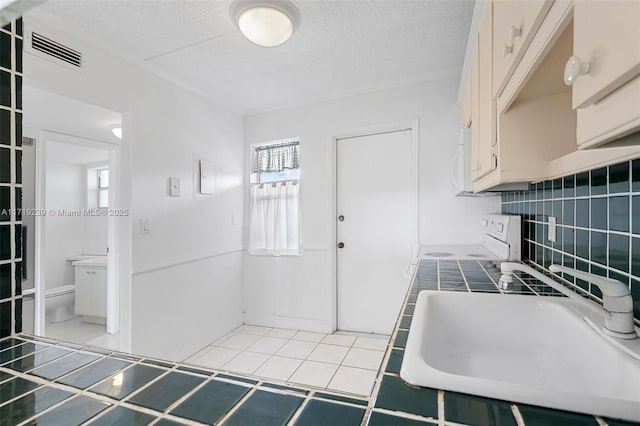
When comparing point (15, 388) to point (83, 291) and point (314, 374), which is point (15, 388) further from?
point (83, 291)

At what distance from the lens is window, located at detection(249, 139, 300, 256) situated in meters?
Result: 3.32

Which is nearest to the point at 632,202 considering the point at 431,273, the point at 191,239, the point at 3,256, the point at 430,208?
Answer: the point at 431,273

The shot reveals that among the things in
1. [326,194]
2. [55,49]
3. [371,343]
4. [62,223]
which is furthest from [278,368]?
[62,223]

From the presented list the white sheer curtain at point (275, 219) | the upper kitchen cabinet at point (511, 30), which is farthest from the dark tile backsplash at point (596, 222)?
the white sheer curtain at point (275, 219)

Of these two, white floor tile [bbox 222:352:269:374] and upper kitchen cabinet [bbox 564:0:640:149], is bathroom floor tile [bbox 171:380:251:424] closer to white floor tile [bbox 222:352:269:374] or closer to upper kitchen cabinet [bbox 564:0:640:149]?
upper kitchen cabinet [bbox 564:0:640:149]

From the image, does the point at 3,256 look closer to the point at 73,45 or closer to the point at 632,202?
the point at 632,202

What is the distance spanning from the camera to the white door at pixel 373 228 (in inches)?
116

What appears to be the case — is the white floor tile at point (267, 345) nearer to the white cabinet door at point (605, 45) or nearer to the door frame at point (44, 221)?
the door frame at point (44, 221)

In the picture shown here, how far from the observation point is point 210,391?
1.55 feet

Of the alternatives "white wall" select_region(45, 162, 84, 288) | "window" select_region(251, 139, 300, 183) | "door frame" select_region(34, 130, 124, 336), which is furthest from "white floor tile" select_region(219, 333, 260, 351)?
"white wall" select_region(45, 162, 84, 288)

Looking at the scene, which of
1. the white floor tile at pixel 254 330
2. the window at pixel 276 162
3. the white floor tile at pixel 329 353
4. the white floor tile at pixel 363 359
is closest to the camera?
the white floor tile at pixel 363 359

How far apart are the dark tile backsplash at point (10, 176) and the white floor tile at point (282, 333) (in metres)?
2.60

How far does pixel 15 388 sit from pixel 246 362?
232cm

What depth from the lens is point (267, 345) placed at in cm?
292
